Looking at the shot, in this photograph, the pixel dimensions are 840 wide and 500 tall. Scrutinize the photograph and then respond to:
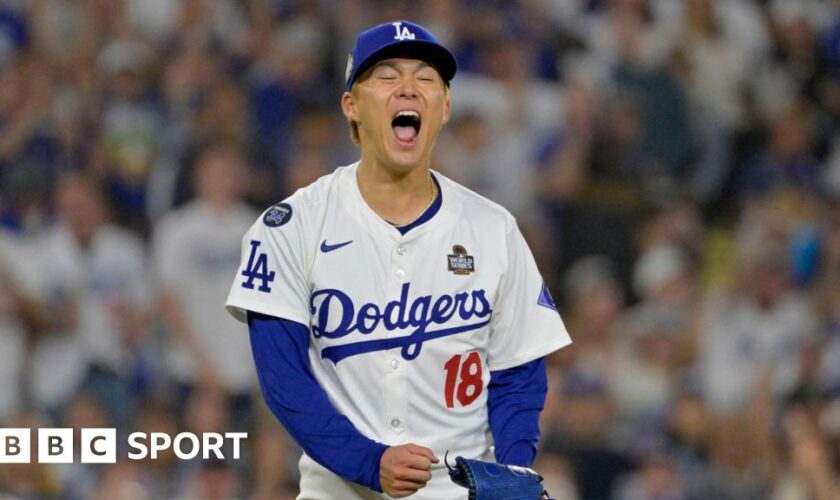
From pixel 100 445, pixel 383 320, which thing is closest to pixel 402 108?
pixel 383 320

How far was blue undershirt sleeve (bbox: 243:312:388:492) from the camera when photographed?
2711 mm

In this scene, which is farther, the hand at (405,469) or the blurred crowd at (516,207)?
the blurred crowd at (516,207)

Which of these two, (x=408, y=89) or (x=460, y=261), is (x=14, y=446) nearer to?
(x=460, y=261)

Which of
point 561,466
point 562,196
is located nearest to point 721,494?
point 561,466

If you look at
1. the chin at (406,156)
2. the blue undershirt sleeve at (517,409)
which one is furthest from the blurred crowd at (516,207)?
the chin at (406,156)

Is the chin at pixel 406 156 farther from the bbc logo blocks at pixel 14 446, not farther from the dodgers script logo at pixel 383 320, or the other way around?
the bbc logo blocks at pixel 14 446

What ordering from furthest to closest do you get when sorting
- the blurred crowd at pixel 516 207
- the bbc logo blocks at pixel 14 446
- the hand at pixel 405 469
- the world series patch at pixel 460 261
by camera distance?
the blurred crowd at pixel 516 207 < the bbc logo blocks at pixel 14 446 < the world series patch at pixel 460 261 < the hand at pixel 405 469

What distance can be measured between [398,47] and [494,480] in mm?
946

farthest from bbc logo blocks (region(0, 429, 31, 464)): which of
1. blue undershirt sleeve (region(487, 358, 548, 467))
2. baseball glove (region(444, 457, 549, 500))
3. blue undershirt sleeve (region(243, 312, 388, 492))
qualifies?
baseball glove (region(444, 457, 549, 500))

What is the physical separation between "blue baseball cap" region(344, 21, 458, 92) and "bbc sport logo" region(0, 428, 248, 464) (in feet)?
9.02

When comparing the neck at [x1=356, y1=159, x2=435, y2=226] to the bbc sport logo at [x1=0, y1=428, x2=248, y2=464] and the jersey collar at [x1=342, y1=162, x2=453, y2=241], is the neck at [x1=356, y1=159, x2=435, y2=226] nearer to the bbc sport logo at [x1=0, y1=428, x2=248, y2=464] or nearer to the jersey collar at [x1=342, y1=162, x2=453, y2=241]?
the jersey collar at [x1=342, y1=162, x2=453, y2=241]

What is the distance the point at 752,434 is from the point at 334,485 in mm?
3667

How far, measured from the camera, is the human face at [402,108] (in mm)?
2924

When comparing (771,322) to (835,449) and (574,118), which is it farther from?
(574,118)
